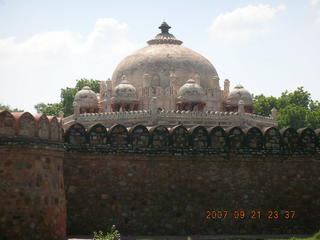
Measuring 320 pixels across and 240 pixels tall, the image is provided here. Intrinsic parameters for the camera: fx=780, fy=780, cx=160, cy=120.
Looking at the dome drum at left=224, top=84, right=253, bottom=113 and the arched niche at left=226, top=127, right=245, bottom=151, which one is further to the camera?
the dome drum at left=224, top=84, right=253, bottom=113

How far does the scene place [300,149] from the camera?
21531 mm

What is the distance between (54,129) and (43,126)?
0.44 m

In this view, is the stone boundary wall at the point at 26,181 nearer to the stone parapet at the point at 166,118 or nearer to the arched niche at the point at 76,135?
the arched niche at the point at 76,135

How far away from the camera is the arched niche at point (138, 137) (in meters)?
19.8

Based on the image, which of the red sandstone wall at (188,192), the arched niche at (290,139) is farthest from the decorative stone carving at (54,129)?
the arched niche at (290,139)

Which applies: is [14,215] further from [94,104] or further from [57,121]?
[94,104]

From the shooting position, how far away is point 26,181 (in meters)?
16.7

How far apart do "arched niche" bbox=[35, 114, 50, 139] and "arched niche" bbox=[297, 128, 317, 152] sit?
7.69 meters

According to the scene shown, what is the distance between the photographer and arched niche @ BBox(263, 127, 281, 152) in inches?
830

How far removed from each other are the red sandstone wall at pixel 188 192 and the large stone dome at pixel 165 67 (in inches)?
897

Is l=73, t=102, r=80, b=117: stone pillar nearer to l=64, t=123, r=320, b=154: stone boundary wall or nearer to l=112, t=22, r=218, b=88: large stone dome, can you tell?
l=112, t=22, r=218, b=88: large stone dome

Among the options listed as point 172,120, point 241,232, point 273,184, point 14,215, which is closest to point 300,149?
point 273,184

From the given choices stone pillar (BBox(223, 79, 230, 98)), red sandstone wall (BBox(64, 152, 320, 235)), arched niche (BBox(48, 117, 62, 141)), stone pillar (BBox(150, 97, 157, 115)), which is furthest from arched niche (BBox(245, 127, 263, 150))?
stone pillar (BBox(223, 79, 230, 98))

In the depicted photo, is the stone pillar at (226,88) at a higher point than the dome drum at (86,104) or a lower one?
higher
